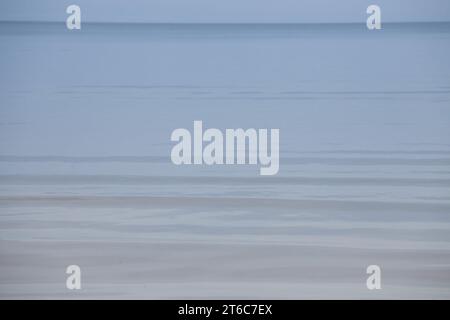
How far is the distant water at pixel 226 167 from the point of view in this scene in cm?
326

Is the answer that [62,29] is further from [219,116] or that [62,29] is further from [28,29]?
[219,116]

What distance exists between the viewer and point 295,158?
3.29 metres

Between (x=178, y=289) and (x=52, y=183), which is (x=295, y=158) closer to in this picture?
(x=178, y=289)

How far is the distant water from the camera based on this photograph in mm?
3264

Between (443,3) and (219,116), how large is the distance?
997mm

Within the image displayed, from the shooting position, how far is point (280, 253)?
3262mm

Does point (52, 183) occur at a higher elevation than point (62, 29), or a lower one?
lower

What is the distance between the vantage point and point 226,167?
3295 millimetres
